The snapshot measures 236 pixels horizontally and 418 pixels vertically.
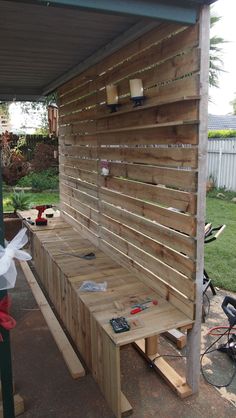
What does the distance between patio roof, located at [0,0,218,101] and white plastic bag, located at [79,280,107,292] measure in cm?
189

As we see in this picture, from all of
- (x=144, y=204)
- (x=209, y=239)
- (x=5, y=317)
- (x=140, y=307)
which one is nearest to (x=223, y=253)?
(x=209, y=239)

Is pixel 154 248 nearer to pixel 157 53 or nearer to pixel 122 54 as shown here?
pixel 157 53

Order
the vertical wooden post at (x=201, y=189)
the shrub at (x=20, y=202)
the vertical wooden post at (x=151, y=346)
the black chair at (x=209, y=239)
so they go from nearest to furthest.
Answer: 1. the vertical wooden post at (x=201, y=189)
2. the vertical wooden post at (x=151, y=346)
3. the black chair at (x=209, y=239)
4. the shrub at (x=20, y=202)

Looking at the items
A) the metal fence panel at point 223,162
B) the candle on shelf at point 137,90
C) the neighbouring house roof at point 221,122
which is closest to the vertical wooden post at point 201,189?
the candle on shelf at point 137,90

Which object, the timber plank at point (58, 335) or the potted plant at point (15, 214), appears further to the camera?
the potted plant at point (15, 214)

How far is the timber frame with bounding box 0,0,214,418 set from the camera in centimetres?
213

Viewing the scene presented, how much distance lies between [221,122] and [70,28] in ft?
61.6

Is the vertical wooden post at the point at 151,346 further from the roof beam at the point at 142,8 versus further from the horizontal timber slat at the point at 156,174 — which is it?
the roof beam at the point at 142,8

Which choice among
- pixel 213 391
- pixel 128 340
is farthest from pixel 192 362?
pixel 128 340

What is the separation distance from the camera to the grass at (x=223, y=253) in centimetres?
423

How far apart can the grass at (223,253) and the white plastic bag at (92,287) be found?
185 cm

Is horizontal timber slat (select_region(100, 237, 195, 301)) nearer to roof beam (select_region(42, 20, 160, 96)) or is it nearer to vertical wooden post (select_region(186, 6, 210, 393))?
vertical wooden post (select_region(186, 6, 210, 393))

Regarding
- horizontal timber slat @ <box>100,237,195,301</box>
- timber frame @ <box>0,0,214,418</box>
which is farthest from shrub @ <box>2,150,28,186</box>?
horizontal timber slat @ <box>100,237,195,301</box>

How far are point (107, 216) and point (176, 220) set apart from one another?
1.34 m
